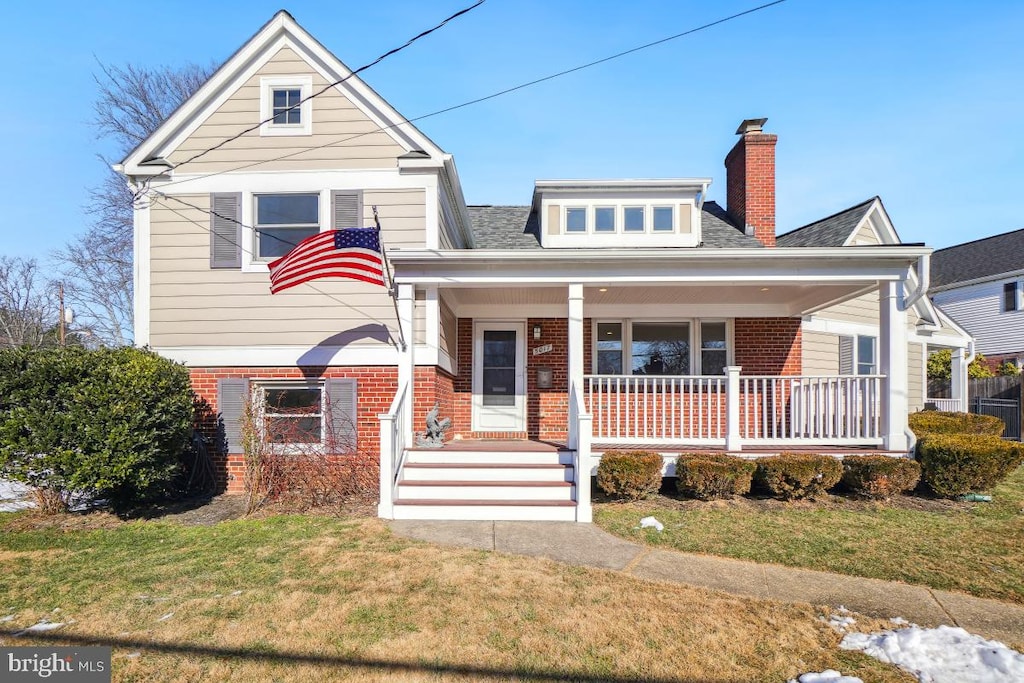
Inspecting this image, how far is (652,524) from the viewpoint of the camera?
21.9 feet

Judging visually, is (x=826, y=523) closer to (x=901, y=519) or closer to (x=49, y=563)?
(x=901, y=519)

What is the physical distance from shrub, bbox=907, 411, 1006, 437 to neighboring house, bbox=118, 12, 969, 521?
2.85 meters

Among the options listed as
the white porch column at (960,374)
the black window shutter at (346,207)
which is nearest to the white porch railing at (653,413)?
the black window shutter at (346,207)

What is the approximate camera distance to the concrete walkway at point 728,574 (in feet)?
14.4

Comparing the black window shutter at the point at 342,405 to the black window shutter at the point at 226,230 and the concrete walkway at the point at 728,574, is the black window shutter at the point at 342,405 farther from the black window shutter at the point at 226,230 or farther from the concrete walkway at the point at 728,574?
the black window shutter at the point at 226,230

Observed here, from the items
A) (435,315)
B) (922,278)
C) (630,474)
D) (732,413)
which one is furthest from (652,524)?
(922,278)

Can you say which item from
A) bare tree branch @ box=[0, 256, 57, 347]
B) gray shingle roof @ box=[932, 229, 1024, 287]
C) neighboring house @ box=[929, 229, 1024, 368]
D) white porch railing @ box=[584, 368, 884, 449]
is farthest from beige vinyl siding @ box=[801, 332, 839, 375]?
bare tree branch @ box=[0, 256, 57, 347]

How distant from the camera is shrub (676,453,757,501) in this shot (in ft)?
24.6

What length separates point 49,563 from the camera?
5660 mm

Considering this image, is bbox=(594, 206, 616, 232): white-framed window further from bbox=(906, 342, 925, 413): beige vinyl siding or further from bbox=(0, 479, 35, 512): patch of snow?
bbox=(0, 479, 35, 512): patch of snow

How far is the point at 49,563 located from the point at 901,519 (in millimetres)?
9321

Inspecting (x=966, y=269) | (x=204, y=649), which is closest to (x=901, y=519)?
(x=204, y=649)

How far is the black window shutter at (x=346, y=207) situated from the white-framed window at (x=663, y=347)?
15.8ft

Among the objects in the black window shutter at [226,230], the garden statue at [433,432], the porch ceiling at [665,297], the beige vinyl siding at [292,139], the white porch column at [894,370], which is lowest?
the garden statue at [433,432]
